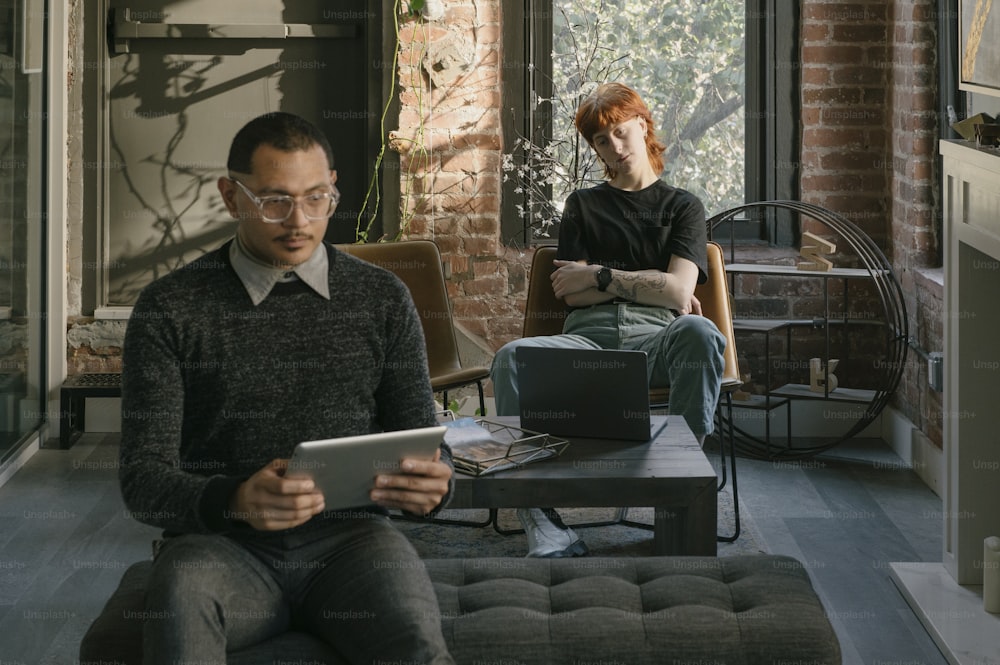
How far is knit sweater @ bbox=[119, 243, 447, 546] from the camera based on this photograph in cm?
211

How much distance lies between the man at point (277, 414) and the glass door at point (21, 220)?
2752 mm

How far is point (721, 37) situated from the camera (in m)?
5.30

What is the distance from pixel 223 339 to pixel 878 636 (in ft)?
6.36

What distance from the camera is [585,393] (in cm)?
321

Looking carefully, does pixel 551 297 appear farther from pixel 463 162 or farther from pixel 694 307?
pixel 463 162

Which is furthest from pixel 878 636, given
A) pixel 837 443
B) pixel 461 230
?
pixel 461 230

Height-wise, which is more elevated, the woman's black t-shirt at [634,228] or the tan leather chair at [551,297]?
the woman's black t-shirt at [634,228]

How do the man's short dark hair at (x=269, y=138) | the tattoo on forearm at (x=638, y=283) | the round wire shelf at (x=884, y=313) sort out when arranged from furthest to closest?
the round wire shelf at (x=884, y=313) < the tattoo on forearm at (x=638, y=283) < the man's short dark hair at (x=269, y=138)

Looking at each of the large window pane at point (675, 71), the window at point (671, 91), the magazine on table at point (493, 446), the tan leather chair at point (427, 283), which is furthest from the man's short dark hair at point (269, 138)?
the large window pane at point (675, 71)

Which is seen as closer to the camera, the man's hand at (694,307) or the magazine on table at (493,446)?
the magazine on table at (493,446)

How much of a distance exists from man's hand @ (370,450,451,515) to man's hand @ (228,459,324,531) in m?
0.11

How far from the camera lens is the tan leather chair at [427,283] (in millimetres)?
4489

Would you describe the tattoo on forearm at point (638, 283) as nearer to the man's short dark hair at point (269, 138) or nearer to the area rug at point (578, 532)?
the area rug at point (578, 532)

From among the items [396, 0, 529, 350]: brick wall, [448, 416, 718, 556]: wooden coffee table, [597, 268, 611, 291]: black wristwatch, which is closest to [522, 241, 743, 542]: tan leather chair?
[597, 268, 611, 291]: black wristwatch
